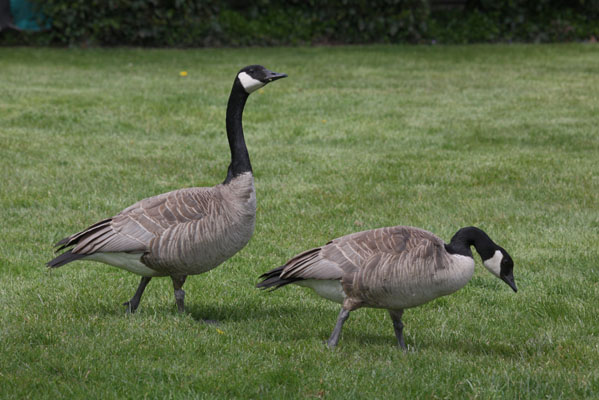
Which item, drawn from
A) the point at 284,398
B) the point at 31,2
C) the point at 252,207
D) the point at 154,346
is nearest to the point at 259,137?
the point at 252,207

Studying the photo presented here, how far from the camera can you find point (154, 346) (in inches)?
179

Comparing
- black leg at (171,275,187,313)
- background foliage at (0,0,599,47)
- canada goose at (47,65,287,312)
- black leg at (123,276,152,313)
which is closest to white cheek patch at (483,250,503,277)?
canada goose at (47,65,287,312)

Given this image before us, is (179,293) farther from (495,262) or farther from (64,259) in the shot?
(495,262)

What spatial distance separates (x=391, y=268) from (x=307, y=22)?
15.7 metres

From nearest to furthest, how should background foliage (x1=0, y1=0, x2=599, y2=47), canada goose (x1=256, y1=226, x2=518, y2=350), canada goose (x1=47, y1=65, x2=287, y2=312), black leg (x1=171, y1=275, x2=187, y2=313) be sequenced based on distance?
canada goose (x1=256, y1=226, x2=518, y2=350) → canada goose (x1=47, y1=65, x2=287, y2=312) → black leg (x1=171, y1=275, x2=187, y2=313) → background foliage (x1=0, y1=0, x2=599, y2=47)

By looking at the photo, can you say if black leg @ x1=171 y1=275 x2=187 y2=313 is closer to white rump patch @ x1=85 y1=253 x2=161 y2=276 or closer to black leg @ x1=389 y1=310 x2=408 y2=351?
white rump patch @ x1=85 y1=253 x2=161 y2=276

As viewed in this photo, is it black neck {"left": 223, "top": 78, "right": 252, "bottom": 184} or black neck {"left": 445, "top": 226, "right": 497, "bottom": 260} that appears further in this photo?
black neck {"left": 223, "top": 78, "right": 252, "bottom": 184}

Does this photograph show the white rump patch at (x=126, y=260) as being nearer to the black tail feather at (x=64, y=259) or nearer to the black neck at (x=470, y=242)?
the black tail feather at (x=64, y=259)

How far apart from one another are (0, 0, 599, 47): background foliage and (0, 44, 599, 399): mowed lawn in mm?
1244

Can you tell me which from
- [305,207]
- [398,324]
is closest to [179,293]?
[398,324]

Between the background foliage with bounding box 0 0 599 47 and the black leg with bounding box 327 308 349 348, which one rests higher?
the background foliage with bounding box 0 0 599 47

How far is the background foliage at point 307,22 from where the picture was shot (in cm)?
1780

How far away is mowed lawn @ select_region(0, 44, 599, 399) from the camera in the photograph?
13.9 ft

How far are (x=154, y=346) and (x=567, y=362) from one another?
95.8 inches
